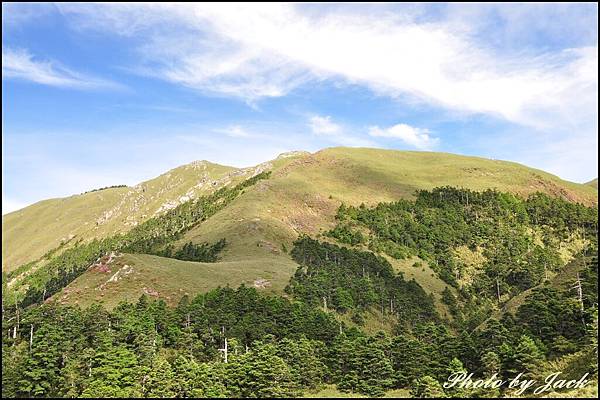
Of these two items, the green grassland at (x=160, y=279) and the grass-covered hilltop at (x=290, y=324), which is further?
the green grassland at (x=160, y=279)

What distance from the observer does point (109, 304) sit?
92938 millimetres

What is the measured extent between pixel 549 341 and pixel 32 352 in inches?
2624

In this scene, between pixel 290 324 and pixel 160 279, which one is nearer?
pixel 290 324

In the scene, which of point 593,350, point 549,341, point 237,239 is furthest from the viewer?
point 237,239

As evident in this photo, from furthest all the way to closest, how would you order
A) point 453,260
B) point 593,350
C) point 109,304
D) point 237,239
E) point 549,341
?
1. point 453,260
2. point 237,239
3. point 109,304
4. point 549,341
5. point 593,350

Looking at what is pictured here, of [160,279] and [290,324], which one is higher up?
[160,279]

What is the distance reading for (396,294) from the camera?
12888cm

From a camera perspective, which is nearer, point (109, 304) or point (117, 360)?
point (117, 360)

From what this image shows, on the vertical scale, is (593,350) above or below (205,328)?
above

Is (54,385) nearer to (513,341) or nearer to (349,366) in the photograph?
(349,366)

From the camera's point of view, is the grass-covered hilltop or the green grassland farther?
the green grassland

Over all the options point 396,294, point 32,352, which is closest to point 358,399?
point 32,352

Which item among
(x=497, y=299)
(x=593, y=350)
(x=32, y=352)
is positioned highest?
(x=593, y=350)

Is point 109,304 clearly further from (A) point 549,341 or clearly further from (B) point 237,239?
(A) point 549,341
